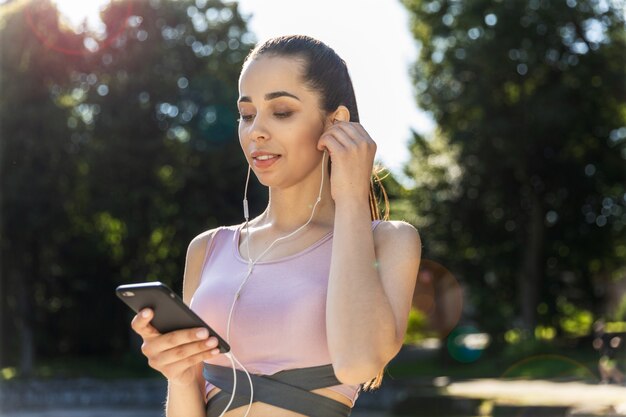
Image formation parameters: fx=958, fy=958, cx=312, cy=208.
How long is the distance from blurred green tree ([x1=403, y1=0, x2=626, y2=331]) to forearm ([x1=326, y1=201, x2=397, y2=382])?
104 feet

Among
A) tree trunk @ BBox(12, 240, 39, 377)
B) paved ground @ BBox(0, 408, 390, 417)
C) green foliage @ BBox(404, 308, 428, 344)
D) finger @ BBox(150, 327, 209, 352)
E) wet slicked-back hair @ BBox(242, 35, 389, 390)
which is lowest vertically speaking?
green foliage @ BBox(404, 308, 428, 344)

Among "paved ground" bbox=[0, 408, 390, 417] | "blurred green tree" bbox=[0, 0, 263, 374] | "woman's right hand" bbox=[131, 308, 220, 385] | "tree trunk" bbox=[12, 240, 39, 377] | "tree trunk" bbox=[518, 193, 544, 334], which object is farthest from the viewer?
"tree trunk" bbox=[518, 193, 544, 334]

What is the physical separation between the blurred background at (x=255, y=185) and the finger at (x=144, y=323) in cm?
2238

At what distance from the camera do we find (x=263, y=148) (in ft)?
8.73

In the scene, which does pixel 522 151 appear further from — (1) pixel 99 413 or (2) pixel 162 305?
(2) pixel 162 305

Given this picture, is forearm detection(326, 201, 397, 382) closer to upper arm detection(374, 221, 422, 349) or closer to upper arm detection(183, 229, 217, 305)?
upper arm detection(374, 221, 422, 349)

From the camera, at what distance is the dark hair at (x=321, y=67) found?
105 inches

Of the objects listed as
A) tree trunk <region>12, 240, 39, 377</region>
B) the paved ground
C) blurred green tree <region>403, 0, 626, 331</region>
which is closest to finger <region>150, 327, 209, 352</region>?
the paved ground

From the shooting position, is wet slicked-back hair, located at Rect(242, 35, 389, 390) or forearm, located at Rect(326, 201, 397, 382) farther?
wet slicked-back hair, located at Rect(242, 35, 389, 390)

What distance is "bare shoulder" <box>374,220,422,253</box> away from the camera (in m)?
2.56

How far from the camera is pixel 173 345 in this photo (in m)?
2.37

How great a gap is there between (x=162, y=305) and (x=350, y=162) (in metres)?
0.63

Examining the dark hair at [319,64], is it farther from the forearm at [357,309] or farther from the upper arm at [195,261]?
the upper arm at [195,261]

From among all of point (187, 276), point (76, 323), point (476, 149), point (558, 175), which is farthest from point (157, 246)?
point (187, 276)
